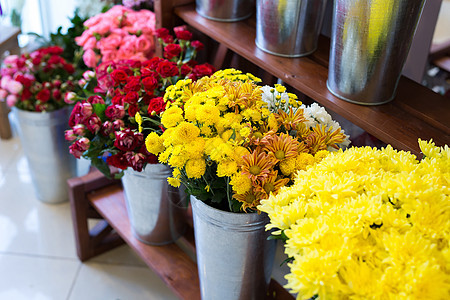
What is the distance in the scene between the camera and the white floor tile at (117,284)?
1677 mm

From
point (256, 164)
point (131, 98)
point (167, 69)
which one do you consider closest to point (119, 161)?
point (131, 98)

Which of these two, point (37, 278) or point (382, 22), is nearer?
point (382, 22)

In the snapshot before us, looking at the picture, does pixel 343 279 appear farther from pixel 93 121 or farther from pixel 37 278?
pixel 37 278

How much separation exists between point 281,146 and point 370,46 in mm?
267

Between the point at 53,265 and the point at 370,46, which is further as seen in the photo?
the point at 53,265

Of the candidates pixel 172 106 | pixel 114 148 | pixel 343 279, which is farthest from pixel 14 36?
pixel 343 279

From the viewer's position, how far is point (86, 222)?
5.69 feet

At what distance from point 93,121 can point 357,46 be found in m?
0.70

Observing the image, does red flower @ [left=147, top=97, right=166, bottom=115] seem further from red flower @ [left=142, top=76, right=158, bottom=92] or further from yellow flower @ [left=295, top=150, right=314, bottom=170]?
yellow flower @ [left=295, top=150, right=314, bottom=170]

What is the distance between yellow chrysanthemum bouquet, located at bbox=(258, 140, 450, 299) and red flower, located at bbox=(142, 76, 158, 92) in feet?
1.80

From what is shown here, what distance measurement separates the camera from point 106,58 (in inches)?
62.5

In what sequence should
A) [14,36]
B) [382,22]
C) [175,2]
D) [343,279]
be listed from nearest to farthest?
[343,279] → [382,22] → [175,2] → [14,36]

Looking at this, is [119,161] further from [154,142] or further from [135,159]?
[154,142]

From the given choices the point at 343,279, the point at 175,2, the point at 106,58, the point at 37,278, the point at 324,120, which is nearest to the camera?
the point at 343,279
